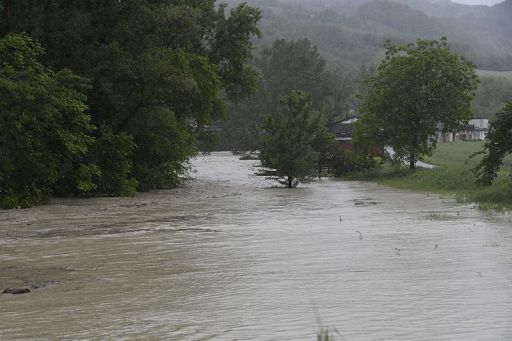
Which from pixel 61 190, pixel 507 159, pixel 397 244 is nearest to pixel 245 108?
pixel 507 159

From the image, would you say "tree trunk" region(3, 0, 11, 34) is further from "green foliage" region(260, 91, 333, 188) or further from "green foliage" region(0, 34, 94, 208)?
"green foliage" region(260, 91, 333, 188)

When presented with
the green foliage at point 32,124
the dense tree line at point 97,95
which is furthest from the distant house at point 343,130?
the green foliage at point 32,124

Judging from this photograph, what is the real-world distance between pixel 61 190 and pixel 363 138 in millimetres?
24253

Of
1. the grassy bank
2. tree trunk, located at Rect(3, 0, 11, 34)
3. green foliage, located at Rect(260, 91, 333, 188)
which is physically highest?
tree trunk, located at Rect(3, 0, 11, 34)

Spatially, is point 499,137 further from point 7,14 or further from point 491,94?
point 491,94

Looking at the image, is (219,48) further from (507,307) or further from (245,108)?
(245,108)

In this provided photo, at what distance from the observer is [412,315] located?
9.34 metres

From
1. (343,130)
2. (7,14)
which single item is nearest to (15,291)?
(7,14)

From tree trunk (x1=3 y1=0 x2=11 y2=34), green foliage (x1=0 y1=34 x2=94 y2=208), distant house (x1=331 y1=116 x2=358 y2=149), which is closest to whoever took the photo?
green foliage (x1=0 y1=34 x2=94 y2=208)

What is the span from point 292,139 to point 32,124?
1802cm

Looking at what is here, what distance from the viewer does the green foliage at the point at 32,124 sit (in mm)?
26344

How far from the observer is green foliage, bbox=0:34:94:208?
86.4 feet

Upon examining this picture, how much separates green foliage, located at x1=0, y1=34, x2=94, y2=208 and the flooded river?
321 centimetres

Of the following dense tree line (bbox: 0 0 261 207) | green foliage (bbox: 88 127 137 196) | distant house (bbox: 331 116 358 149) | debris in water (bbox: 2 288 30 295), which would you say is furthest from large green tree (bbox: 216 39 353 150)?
debris in water (bbox: 2 288 30 295)
